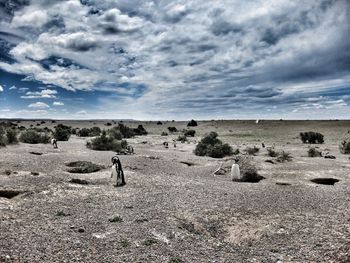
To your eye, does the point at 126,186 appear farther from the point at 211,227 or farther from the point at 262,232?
the point at 262,232

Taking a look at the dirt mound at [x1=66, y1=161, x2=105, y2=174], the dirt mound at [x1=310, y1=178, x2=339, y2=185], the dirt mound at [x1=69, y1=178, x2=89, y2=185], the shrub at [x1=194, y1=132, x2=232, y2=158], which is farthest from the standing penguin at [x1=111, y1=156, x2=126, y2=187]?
the shrub at [x1=194, y1=132, x2=232, y2=158]

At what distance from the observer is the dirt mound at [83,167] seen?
20562mm

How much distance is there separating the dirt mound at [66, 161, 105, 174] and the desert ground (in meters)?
0.65

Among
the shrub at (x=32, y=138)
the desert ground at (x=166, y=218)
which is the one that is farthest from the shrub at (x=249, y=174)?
the shrub at (x=32, y=138)

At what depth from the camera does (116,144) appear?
108 feet

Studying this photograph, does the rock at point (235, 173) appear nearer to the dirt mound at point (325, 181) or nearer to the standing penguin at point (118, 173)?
the dirt mound at point (325, 181)

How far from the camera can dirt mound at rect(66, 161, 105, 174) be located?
20.6 m

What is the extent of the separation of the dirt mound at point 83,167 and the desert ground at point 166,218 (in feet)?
2.14

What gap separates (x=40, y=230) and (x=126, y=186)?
6808 millimetres

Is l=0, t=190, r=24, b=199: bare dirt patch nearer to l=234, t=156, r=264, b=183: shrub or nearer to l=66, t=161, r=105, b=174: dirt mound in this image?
l=66, t=161, r=105, b=174: dirt mound

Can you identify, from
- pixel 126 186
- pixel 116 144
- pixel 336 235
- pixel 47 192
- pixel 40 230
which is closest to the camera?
pixel 40 230

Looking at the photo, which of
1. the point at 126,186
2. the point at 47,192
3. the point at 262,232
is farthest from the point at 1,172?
the point at 262,232

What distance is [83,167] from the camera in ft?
68.8

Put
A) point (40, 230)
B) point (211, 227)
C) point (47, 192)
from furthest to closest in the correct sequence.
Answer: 1. point (47, 192)
2. point (211, 227)
3. point (40, 230)
